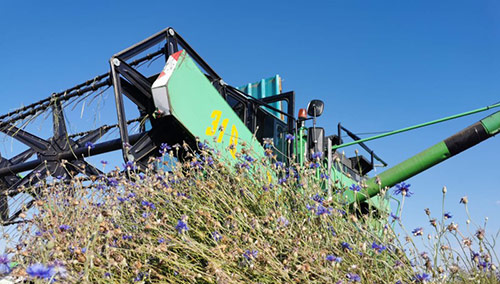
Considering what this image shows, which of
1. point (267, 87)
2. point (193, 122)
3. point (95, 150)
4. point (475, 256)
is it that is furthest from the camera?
point (267, 87)

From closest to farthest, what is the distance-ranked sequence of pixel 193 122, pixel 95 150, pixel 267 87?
pixel 193 122
pixel 95 150
pixel 267 87

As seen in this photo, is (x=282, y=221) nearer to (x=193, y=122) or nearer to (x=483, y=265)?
(x=483, y=265)

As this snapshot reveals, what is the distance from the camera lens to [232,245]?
243 cm

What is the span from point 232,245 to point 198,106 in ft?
6.49

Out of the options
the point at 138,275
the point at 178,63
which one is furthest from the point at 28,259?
the point at 178,63

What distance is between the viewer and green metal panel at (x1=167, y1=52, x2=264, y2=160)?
3.94 metres

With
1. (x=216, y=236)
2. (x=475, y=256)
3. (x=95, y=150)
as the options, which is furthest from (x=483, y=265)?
(x=95, y=150)

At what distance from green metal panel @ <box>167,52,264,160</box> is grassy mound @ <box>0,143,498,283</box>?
656 mm

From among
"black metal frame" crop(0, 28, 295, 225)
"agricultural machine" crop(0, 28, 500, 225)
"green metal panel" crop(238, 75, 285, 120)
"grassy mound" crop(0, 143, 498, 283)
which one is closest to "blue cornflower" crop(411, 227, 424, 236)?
"grassy mound" crop(0, 143, 498, 283)

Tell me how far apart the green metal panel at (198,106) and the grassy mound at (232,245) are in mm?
656

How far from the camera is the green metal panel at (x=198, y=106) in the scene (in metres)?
3.94

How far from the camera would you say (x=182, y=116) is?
12.9 feet

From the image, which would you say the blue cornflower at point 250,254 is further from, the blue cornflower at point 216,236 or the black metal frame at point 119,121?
the black metal frame at point 119,121

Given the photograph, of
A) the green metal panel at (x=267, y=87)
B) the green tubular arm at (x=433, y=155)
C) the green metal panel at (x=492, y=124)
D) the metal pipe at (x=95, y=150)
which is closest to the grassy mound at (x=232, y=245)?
the green tubular arm at (x=433, y=155)
